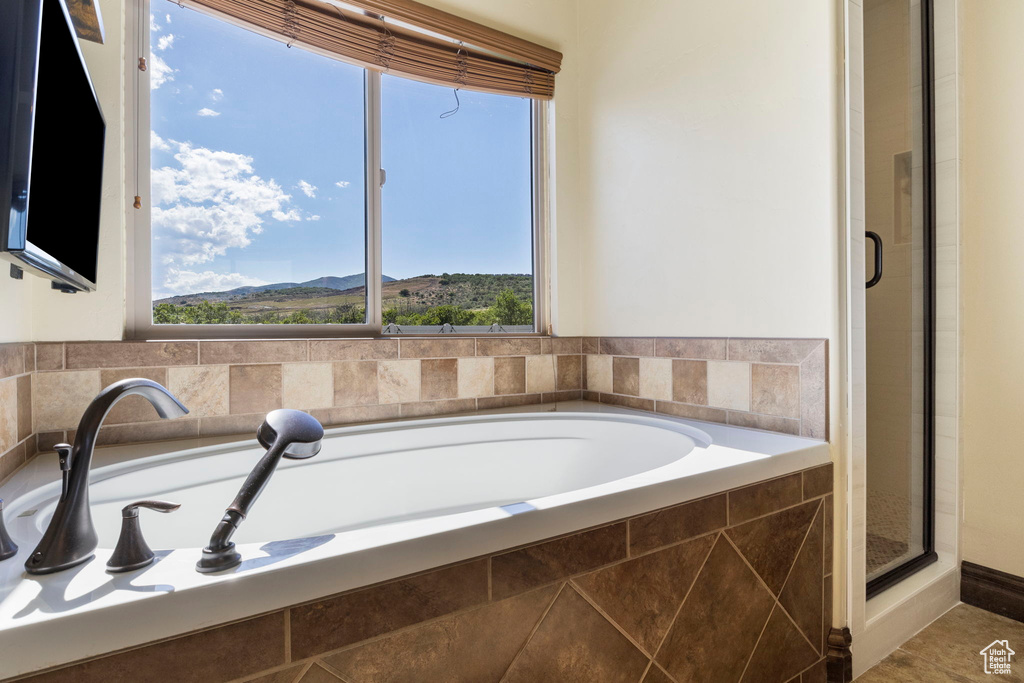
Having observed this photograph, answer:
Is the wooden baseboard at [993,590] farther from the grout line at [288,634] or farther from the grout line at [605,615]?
the grout line at [288,634]

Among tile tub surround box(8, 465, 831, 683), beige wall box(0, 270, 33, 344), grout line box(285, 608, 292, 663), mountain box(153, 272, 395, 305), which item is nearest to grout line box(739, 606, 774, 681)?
tile tub surround box(8, 465, 831, 683)

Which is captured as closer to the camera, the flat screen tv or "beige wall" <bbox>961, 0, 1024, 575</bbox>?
the flat screen tv

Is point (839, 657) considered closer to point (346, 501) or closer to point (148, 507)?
point (346, 501)

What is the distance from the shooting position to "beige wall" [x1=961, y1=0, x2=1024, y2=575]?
5.72 feet

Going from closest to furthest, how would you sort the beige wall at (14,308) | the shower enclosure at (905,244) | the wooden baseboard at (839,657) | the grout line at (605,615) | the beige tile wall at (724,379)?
the grout line at (605,615), the beige wall at (14,308), the wooden baseboard at (839,657), the beige tile wall at (724,379), the shower enclosure at (905,244)

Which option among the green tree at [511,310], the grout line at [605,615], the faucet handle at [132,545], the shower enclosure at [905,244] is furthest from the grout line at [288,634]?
the shower enclosure at [905,244]

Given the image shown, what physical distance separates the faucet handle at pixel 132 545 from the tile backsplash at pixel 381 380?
2.40ft

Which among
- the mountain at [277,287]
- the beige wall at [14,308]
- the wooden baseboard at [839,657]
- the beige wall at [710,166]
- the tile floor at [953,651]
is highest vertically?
the beige wall at [710,166]

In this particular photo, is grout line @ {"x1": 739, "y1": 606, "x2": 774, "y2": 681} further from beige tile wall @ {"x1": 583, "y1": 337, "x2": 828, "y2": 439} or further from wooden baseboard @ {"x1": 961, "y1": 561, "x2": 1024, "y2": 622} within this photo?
wooden baseboard @ {"x1": 961, "y1": 561, "x2": 1024, "y2": 622}

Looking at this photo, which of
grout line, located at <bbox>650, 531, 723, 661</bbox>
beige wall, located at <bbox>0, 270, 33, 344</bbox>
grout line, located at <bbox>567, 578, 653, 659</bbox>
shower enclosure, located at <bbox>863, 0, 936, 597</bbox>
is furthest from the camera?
shower enclosure, located at <bbox>863, 0, 936, 597</bbox>

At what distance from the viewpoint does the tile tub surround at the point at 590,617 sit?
65cm

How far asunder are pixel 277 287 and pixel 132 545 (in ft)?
4.43

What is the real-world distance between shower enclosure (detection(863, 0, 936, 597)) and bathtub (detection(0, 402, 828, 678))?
0.69 m

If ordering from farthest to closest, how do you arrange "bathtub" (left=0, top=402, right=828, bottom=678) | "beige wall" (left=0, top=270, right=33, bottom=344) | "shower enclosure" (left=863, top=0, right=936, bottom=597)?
"shower enclosure" (left=863, top=0, right=936, bottom=597) < "beige wall" (left=0, top=270, right=33, bottom=344) < "bathtub" (left=0, top=402, right=828, bottom=678)
